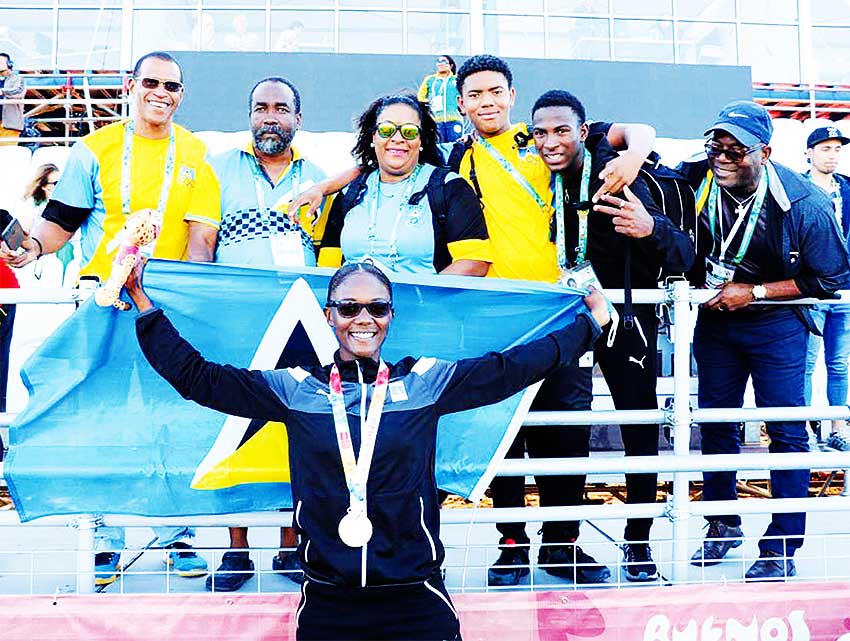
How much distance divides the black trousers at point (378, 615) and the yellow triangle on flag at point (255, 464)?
753 millimetres

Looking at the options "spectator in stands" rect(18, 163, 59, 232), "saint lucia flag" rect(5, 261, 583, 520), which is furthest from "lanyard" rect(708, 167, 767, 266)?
"spectator in stands" rect(18, 163, 59, 232)

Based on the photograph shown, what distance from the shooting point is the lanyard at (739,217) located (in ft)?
11.9

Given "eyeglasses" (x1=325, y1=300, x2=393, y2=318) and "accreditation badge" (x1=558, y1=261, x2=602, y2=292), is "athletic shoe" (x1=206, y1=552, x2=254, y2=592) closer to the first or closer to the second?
"eyeglasses" (x1=325, y1=300, x2=393, y2=318)

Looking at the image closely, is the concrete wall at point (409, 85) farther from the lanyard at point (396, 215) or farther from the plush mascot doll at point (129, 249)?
the plush mascot doll at point (129, 249)

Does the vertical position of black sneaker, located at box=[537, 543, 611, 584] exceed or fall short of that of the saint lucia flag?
it falls short

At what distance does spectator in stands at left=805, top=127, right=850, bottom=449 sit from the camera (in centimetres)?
569

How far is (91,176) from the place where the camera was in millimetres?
3625

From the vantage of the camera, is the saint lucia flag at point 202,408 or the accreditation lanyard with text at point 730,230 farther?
the accreditation lanyard with text at point 730,230

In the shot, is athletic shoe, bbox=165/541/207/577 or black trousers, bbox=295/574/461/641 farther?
athletic shoe, bbox=165/541/207/577

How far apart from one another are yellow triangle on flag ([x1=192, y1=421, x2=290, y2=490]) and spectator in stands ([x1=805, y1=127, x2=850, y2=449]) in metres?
4.01

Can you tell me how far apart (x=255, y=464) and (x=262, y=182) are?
4.18ft

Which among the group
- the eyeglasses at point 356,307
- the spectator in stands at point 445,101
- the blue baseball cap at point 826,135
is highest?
the spectator in stands at point 445,101

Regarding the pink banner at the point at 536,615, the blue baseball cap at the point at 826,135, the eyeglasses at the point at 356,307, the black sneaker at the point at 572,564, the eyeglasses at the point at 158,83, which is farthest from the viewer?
the blue baseball cap at the point at 826,135

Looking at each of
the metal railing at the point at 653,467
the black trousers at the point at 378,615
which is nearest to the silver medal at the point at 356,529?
the black trousers at the point at 378,615
